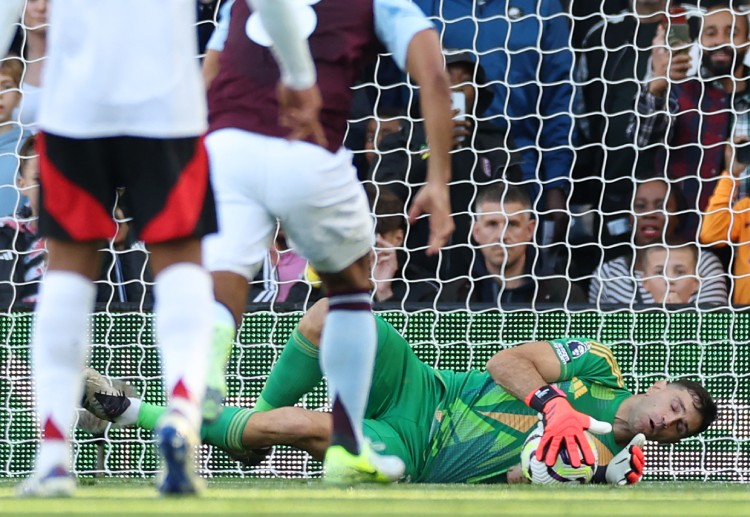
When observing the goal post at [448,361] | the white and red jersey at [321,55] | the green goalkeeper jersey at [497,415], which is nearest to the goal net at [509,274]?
the goal post at [448,361]

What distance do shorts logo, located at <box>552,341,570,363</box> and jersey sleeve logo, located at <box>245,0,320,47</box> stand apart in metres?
2.10

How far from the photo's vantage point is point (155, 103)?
3.45 m

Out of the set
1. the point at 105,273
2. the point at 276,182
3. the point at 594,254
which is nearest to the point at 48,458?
the point at 276,182

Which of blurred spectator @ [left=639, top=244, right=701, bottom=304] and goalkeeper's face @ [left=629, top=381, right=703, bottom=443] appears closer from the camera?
goalkeeper's face @ [left=629, top=381, right=703, bottom=443]

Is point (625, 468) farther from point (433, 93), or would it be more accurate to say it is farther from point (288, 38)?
point (288, 38)

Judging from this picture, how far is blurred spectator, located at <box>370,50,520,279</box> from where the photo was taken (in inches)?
297

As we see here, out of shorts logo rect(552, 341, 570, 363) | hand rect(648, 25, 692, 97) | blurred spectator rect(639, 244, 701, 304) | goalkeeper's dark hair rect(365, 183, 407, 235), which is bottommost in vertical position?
shorts logo rect(552, 341, 570, 363)

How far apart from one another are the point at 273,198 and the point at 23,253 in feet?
10.8

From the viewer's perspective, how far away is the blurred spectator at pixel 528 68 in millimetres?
7762

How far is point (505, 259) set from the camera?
24.2 ft

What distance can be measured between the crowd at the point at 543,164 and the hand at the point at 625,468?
1.16m

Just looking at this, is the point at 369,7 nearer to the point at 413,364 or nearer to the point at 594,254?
the point at 413,364

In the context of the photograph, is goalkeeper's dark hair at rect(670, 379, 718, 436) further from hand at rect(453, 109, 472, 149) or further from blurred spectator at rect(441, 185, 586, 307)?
hand at rect(453, 109, 472, 149)

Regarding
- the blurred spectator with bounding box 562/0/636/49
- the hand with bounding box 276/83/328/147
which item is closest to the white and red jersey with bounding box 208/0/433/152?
the hand with bounding box 276/83/328/147
